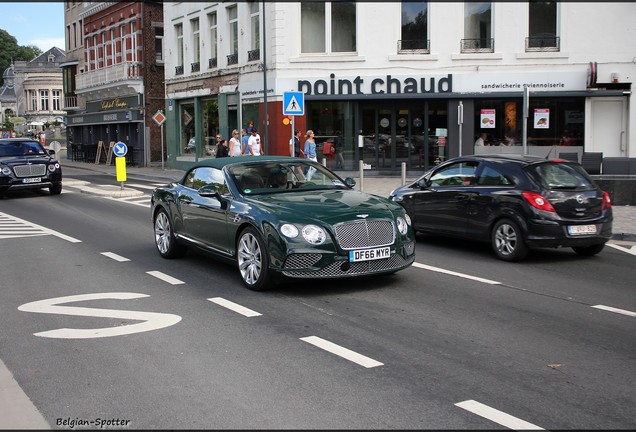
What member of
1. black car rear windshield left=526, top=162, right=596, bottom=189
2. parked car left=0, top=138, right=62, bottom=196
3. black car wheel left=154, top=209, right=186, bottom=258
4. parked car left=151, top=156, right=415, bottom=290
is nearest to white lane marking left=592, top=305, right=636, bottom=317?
parked car left=151, top=156, right=415, bottom=290

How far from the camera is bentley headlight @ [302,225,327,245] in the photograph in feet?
26.3

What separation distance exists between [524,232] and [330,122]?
19246 mm

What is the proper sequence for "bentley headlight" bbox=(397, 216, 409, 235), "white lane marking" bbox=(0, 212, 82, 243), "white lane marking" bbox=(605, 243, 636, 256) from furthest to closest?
"white lane marking" bbox=(0, 212, 82, 243) → "white lane marking" bbox=(605, 243, 636, 256) → "bentley headlight" bbox=(397, 216, 409, 235)

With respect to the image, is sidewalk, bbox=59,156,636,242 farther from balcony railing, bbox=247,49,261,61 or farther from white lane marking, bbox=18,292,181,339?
white lane marking, bbox=18,292,181,339

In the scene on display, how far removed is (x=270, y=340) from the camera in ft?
21.2

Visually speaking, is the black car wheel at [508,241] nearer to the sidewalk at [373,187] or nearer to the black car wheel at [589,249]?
the black car wheel at [589,249]

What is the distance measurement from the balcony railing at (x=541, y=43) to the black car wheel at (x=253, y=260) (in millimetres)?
21754

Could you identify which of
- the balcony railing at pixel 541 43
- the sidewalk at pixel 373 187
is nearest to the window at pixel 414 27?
the balcony railing at pixel 541 43

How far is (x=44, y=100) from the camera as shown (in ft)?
389

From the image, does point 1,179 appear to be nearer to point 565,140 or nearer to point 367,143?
point 367,143

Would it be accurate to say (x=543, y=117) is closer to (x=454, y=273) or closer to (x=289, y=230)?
(x=454, y=273)

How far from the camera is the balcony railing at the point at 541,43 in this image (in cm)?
2756

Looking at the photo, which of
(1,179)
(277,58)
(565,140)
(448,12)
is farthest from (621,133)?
(1,179)

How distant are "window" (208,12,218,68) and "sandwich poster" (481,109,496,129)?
13.0m
